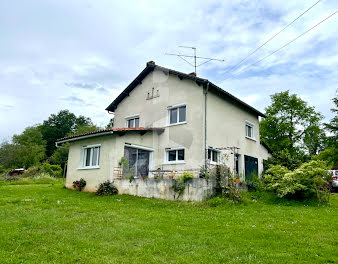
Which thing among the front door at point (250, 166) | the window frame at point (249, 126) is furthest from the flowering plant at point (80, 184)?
the window frame at point (249, 126)

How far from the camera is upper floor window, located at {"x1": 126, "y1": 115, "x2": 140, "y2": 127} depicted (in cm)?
1958

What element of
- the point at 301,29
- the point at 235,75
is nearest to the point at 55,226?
the point at 301,29

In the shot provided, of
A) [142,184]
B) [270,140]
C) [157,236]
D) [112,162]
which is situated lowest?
[157,236]

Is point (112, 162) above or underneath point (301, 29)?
underneath

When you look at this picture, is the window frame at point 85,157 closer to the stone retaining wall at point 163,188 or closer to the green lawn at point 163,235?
the stone retaining wall at point 163,188

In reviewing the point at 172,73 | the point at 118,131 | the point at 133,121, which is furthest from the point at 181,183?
the point at 133,121

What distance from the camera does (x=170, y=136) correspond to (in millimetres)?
16781

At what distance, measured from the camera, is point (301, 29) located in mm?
11000

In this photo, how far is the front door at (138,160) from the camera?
15984 mm

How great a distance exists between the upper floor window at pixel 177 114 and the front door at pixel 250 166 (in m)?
5.51

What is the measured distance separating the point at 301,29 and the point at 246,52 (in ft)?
10.2

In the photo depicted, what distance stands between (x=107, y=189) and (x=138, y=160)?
269cm

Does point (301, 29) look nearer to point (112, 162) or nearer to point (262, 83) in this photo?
point (262, 83)

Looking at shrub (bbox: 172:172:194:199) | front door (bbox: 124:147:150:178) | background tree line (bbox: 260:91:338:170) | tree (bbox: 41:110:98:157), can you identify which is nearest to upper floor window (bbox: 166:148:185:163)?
front door (bbox: 124:147:150:178)
